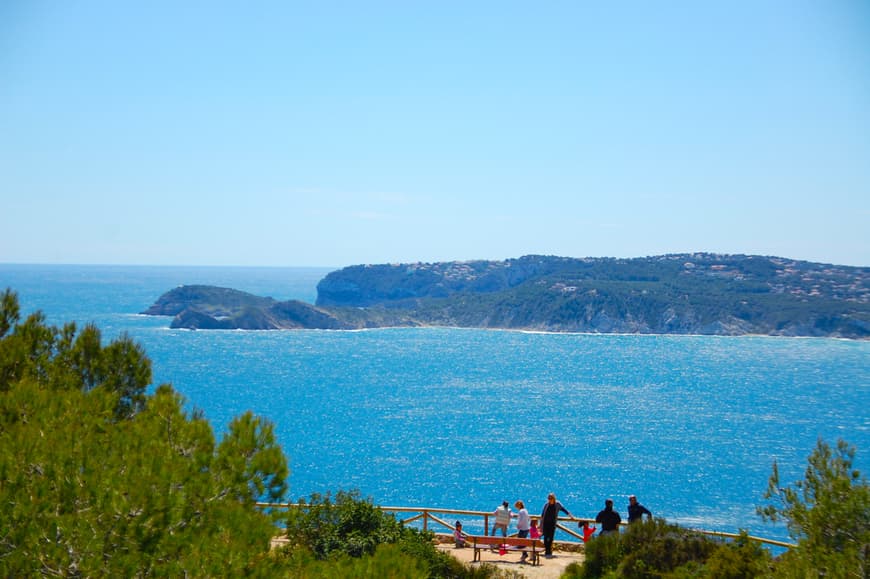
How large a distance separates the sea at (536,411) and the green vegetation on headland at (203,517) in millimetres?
11895

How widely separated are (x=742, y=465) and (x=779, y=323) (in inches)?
4464

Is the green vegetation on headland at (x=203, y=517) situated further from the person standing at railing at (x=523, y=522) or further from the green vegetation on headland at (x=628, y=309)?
the green vegetation on headland at (x=628, y=309)

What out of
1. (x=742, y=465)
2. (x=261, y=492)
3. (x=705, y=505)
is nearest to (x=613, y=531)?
(x=261, y=492)

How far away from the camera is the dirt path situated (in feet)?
51.2

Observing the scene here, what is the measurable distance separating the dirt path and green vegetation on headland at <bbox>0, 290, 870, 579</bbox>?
0.79 meters

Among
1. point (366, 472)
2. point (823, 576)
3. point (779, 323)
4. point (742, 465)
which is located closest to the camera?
point (823, 576)

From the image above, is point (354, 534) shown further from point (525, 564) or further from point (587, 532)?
point (587, 532)

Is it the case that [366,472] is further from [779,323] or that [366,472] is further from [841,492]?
[779,323]

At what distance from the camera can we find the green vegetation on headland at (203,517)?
27.6ft

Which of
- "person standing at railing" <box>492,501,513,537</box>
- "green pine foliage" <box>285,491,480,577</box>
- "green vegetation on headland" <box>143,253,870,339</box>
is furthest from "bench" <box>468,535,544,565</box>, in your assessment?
"green vegetation on headland" <box>143,253,870,339</box>

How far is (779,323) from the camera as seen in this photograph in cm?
16825

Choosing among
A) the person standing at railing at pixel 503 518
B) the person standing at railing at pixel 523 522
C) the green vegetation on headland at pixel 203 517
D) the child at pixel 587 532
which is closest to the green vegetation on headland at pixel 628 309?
the person standing at railing at pixel 503 518

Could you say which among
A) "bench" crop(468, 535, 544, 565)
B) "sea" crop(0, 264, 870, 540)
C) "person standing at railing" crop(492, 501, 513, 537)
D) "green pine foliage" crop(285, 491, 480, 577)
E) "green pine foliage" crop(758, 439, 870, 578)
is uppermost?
"green pine foliage" crop(758, 439, 870, 578)

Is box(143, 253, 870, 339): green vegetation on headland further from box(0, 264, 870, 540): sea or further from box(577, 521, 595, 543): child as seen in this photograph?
box(577, 521, 595, 543): child
